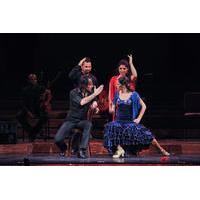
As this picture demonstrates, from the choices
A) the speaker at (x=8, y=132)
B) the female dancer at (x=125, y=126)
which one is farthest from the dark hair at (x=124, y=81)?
the speaker at (x=8, y=132)

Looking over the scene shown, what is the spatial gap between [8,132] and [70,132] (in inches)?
43.8

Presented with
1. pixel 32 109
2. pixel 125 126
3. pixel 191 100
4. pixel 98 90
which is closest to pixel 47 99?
pixel 32 109

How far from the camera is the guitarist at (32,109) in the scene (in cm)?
978

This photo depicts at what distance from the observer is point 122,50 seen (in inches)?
381

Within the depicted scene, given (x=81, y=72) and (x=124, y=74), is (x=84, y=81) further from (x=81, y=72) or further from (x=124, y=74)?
(x=124, y=74)

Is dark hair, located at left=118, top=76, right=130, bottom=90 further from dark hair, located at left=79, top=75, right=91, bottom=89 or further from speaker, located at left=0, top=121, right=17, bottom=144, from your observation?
speaker, located at left=0, top=121, right=17, bottom=144

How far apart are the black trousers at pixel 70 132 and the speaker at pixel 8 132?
796mm

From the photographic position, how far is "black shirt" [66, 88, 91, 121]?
941 cm

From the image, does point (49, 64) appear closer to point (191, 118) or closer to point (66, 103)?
point (66, 103)

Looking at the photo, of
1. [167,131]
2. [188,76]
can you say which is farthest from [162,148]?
[188,76]

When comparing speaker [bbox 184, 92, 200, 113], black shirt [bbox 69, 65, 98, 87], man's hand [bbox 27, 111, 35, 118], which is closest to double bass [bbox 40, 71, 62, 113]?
man's hand [bbox 27, 111, 35, 118]

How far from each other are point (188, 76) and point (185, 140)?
1.06 m

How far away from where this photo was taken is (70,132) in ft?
31.0

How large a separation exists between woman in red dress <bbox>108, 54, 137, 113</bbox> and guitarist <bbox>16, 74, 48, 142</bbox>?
1.14 metres
